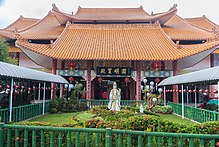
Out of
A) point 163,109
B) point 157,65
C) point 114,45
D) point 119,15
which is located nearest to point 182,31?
point 157,65

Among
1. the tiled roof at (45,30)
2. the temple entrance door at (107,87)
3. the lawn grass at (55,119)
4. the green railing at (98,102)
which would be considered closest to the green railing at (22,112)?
the lawn grass at (55,119)

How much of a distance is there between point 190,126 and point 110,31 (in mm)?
17306

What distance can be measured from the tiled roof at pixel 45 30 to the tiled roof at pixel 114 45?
1.91 metres

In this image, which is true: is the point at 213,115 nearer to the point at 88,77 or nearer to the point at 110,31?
the point at 88,77

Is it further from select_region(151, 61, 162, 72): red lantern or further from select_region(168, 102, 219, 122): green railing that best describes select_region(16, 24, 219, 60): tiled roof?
select_region(168, 102, 219, 122): green railing

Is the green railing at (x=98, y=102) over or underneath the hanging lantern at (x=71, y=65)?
underneath

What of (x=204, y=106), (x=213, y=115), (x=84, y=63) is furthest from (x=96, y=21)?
(x=213, y=115)

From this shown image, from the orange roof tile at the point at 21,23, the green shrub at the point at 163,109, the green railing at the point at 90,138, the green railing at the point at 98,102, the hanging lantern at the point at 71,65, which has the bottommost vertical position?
the green shrub at the point at 163,109

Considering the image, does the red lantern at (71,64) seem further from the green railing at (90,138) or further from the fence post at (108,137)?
the fence post at (108,137)

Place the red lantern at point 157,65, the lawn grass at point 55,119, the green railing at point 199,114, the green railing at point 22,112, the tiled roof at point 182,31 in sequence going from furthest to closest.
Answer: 1. the tiled roof at point 182,31
2. the red lantern at point 157,65
3. the lawn grass at point 55,119
4. the green railing at point 199,114
5. the green railing at point 22,112

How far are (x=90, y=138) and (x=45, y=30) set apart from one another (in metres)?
20.8

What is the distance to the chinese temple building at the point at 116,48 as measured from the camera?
17641 mm

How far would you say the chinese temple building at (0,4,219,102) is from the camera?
57.9ft

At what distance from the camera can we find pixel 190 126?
4617mm
